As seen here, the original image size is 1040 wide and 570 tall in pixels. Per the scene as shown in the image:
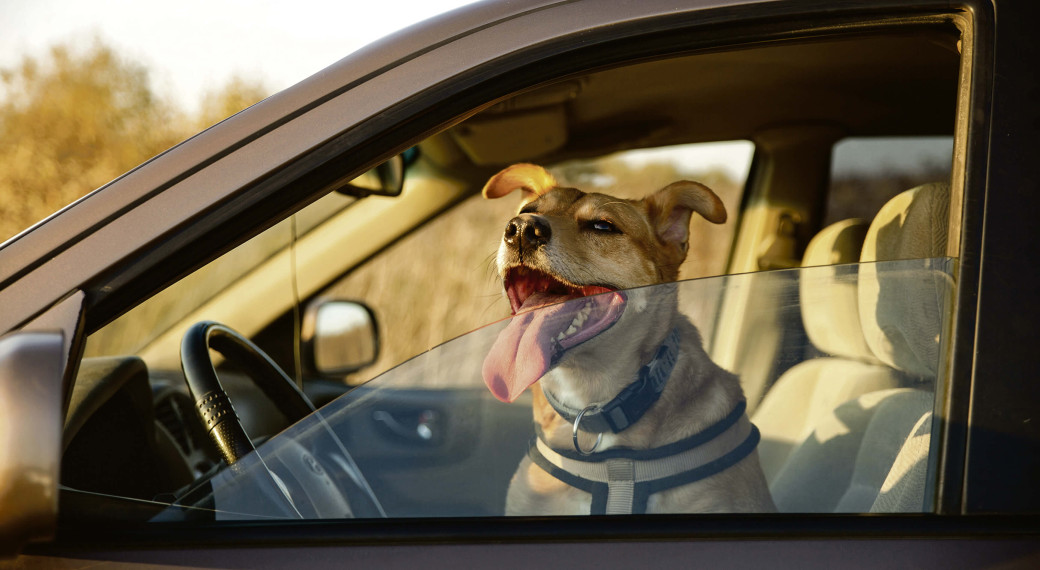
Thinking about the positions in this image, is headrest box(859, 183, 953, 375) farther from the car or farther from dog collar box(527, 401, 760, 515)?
dog collar box(527, 401, 760, 515)

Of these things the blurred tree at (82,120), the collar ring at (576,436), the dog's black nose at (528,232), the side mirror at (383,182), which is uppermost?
the blurred tree at (82,120)

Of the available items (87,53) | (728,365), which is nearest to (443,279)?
(87,53)

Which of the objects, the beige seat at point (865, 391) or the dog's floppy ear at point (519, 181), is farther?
the dog's floppy ear at point (519, 181)

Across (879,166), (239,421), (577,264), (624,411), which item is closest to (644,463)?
(624,411)

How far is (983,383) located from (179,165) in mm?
1156

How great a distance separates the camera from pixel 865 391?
4.51 feet

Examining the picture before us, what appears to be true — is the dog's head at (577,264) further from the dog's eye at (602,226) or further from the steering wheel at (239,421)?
the steering wheel at (239,421)

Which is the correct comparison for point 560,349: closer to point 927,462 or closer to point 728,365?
point 728,365

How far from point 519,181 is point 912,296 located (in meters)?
1.39

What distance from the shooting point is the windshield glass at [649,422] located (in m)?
1.17

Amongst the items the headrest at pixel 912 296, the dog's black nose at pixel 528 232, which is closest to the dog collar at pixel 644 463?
the headrest at pixel 912 296

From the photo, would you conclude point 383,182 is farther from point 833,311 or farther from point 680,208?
point 833,311

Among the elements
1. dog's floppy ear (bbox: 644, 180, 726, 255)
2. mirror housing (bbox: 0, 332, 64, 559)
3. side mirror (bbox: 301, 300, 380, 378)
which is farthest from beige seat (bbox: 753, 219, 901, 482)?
side mirror (bbox: 301, 300, 380, 378)

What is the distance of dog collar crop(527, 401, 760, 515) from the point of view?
1196 millimetres
